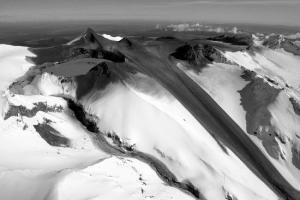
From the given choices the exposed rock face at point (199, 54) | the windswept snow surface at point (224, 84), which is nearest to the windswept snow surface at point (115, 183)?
the windswept snow surface at point (224, 84)

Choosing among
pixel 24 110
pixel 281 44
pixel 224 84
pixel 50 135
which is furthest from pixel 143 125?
pixel 281 44

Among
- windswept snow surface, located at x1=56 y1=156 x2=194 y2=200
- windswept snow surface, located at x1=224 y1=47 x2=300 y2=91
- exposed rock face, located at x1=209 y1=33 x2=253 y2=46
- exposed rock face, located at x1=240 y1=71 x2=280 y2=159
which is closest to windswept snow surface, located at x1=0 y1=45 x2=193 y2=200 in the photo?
windswept snow surface, located at x1=56 y1=156 x2=194 y2=200

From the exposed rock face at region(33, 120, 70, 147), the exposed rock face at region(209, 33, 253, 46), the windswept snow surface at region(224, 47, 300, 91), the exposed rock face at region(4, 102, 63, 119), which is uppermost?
the exposed rock face at region(4, 102, 63, 119)

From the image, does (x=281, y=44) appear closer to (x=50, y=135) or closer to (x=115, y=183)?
(x=50, y=135)

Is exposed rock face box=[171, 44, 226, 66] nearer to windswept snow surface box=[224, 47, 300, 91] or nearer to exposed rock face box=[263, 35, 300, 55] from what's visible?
windswept snow surface box=[224, 47, 300, 91]

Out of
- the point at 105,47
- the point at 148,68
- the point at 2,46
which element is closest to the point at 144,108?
the point at 148,68

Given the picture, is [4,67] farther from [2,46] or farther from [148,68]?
[148,68]
